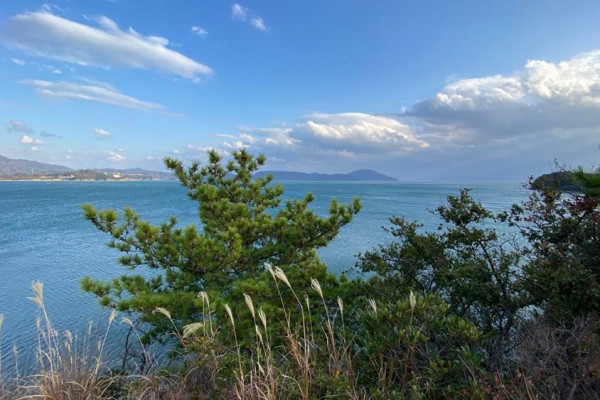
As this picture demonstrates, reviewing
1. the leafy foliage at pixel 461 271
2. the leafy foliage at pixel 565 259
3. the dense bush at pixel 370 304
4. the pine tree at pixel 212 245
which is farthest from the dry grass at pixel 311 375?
the pine tree at pixel 212 245

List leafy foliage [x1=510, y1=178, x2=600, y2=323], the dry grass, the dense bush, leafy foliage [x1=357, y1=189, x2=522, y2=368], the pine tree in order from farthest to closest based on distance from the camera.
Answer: the pine tree < leafy foliage [x1=357, y1=189, x2=522, y2=368] < leafy foliage [x1=510, y1=178, x2=600, y2=323] < the dense bush < the dry grass

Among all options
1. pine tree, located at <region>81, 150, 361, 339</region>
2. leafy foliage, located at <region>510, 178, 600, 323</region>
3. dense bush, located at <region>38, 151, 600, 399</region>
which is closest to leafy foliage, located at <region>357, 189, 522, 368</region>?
dense bush, located at <region>38, 151, 600, 399</region>

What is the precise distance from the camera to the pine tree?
6.78 meters

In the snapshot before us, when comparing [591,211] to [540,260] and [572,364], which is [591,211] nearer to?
[540,260]

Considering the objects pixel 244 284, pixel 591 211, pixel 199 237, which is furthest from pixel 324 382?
pixel 591 211

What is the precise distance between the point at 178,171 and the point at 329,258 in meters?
12.7

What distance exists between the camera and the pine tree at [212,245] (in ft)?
22.2

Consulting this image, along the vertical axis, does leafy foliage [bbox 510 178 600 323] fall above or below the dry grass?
above

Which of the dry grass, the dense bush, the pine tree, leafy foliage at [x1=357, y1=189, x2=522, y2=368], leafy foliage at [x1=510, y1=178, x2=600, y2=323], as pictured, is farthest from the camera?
the pine tree

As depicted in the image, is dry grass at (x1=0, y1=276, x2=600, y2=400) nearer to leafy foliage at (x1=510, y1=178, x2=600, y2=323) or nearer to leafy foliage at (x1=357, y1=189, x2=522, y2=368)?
leafy foliage at (x1=510, y1=178, x2=600, y2=323)

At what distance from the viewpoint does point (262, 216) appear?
9031 mm

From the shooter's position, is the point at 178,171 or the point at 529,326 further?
the point at 178,171

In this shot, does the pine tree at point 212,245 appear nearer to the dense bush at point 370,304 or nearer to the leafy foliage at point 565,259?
the dense bush at point 370,304

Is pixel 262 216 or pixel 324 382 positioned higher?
pixel 262 216
